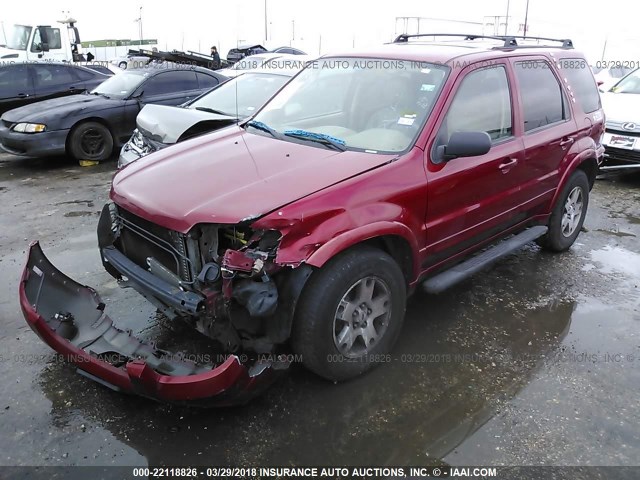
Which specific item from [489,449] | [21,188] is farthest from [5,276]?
[489,449]

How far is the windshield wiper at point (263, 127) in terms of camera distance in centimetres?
367

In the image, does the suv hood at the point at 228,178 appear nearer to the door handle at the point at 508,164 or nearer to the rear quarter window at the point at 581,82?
the door handle at the point at 508,164

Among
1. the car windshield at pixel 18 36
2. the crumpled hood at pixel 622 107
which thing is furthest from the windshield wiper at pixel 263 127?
the car windshield at pixel 18 36

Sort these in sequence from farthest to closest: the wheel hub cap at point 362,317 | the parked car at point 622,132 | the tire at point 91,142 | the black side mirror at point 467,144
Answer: the tire at point 91,142, the parked car at point 622,132, the black side mirror at point 467,144, the wheel hub cap at point 362,317

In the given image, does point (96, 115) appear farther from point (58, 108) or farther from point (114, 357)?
point (114, 357)

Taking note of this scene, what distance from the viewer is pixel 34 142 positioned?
25.5 ft

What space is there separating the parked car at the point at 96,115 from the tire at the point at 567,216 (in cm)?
663

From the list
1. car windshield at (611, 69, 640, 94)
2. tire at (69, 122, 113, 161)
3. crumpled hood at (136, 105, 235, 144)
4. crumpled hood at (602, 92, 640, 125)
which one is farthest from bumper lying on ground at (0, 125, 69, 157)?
car windshield at (611, 69, 640, 94)

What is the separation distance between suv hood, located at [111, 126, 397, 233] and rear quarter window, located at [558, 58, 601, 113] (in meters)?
2.56

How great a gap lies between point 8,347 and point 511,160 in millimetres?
3699

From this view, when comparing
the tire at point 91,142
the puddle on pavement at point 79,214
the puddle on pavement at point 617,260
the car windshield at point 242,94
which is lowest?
the puddle on pavement at point 617,260

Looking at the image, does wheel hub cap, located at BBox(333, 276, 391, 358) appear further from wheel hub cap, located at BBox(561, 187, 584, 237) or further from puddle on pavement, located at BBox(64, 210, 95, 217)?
puddle on pavement, located at BBox(64, 210, 95, 217)

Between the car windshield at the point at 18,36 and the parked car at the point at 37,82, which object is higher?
the car windshield at the point at 18,36

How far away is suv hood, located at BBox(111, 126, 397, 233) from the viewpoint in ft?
8.75
